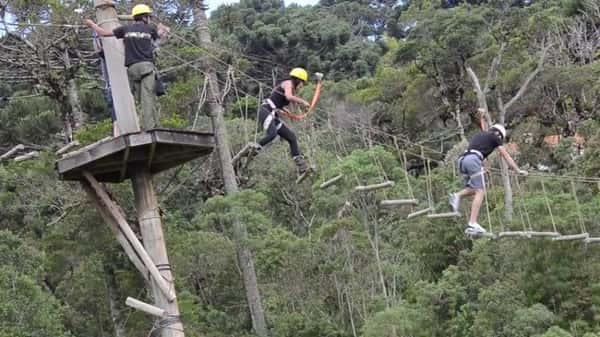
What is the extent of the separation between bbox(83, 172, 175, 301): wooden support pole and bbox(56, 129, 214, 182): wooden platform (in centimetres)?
13

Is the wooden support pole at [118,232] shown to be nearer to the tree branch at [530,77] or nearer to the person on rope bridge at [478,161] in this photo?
the person on rope bridge at [478,161]

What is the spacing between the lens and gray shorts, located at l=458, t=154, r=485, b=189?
7758 millimetres

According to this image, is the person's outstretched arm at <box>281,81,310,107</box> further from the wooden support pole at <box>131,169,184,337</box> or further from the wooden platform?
the wooden support pole at <box>131,169,184,337</box>

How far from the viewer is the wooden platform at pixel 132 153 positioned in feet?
21.1

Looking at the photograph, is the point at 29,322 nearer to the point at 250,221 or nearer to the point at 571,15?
the point at 250,221

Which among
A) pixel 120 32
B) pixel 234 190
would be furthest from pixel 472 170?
pixel 234 190

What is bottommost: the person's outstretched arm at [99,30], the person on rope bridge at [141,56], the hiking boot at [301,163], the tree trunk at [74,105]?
the hiking boot at [301,163]

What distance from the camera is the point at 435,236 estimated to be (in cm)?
1625

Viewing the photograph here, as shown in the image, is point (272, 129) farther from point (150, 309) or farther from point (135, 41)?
point (150, 309)

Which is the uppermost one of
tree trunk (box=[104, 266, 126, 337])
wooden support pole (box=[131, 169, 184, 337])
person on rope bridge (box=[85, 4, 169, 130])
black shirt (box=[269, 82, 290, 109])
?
person on rope bridge (box=[85, 4, 169, 130])

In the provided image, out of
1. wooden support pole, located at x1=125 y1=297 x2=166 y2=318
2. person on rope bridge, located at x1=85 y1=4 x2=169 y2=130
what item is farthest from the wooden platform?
wooden support pole, located at x1=125 y1=297 x2=166 y2=318

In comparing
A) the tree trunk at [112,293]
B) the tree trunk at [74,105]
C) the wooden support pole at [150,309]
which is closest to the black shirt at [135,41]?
the wooden support pole at [150,309]

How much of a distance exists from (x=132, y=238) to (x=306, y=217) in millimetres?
11483

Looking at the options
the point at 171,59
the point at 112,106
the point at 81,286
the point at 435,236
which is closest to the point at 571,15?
the point at 435,236
